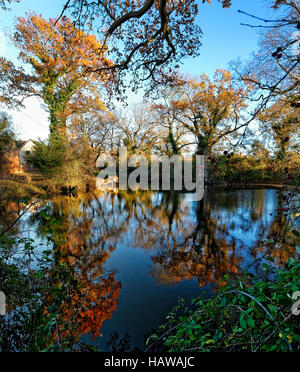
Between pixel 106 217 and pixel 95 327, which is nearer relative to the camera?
pixel 95 327

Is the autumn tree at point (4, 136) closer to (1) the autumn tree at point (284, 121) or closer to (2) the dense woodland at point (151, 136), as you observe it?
(2) the dense woodland at point (151, 136)

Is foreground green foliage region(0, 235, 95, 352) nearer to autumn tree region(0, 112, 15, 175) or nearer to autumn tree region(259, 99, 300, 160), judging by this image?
autumn tree region(259, 99, 300, 160)

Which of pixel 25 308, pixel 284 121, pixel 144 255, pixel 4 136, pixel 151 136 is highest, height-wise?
pixel 151 136

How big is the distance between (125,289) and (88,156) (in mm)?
19218

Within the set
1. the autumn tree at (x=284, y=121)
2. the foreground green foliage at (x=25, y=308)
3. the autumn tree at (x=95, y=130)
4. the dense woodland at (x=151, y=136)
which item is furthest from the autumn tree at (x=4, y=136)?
the autumn tree at (x=284, y=121)

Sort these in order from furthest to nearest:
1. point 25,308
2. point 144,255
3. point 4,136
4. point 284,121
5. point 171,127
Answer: point 171,127
point 4,136
point 284,121
point 144,255
point 25,308

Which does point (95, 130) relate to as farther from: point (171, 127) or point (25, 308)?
point (25, 308)

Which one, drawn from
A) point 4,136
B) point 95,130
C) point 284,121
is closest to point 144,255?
point 284,121

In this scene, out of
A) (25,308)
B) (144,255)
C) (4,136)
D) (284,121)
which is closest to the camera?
(25,308)

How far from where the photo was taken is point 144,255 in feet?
19.9

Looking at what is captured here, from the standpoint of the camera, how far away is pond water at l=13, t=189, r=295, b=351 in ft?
10.8

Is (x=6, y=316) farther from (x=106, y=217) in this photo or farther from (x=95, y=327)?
(x=106, y=217)
